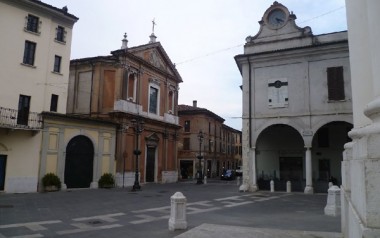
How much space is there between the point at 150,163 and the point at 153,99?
22.8 ft

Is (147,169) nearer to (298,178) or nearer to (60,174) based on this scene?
(60,174)

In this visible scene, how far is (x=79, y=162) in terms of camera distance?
25016 mm

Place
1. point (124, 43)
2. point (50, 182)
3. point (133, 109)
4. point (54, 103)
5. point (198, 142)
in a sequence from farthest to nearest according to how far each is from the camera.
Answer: point (198, 142)
point (124, 43)
point (133, 109)
point (54, 103)
point (50, 182)

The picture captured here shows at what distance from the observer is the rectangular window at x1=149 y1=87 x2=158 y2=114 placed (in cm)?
3482

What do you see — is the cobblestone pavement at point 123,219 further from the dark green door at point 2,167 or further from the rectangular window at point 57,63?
the rectangular window at point 57,63

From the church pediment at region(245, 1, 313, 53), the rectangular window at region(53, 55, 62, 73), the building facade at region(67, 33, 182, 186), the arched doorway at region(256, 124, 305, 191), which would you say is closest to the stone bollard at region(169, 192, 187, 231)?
the arched doorway at region(256, 124, 305, 191)

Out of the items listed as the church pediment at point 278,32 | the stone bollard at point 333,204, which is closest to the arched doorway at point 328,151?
the church pediment at point 278,32

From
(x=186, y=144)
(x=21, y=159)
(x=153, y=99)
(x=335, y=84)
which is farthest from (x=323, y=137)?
(x=186, y=144)

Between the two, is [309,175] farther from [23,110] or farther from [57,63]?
[57,63]

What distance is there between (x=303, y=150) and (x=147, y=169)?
52.5 feet

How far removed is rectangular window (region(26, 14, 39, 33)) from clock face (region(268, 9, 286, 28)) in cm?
1724

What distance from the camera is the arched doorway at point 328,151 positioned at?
23587 millimetres

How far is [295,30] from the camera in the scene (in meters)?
24.1

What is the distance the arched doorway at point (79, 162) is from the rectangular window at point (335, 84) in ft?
60.5
